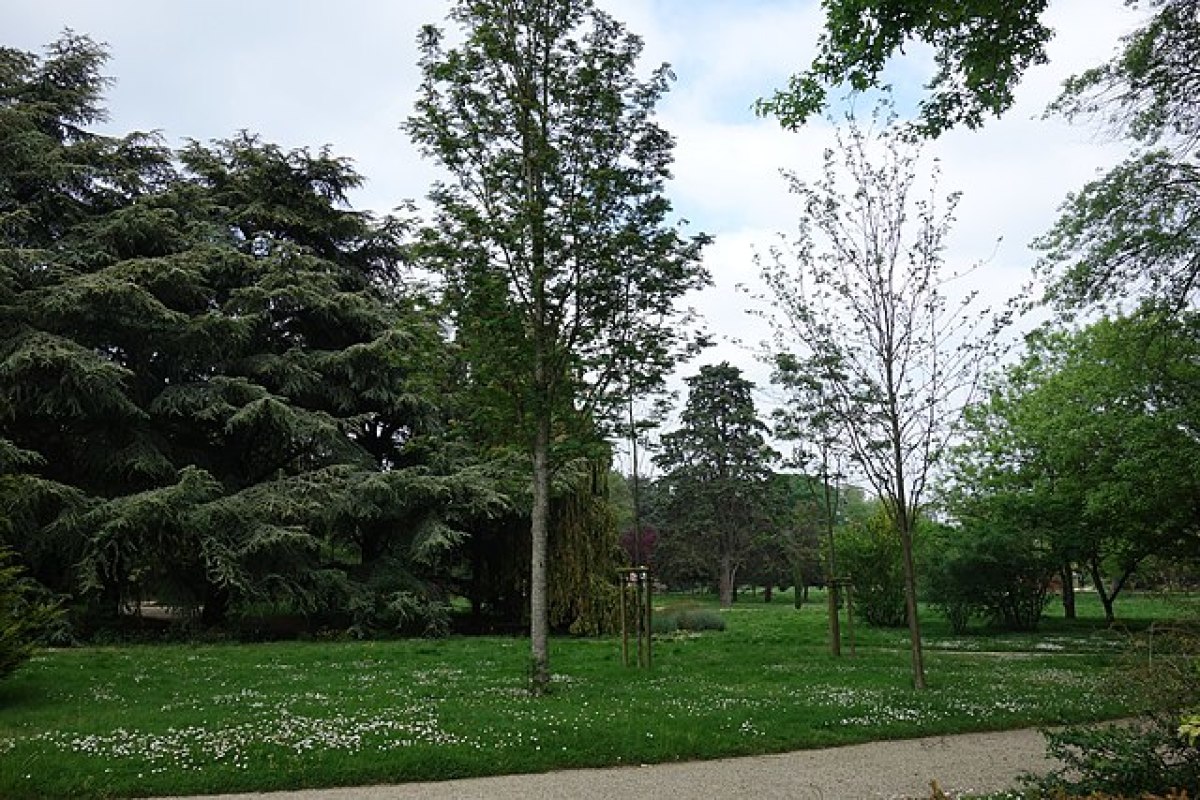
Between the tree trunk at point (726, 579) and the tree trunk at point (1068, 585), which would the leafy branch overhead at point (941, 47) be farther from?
the tree trunk at point (726, 579)

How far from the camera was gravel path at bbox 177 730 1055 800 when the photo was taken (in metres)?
6.15

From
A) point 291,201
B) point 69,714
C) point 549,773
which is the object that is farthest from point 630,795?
point 291,201

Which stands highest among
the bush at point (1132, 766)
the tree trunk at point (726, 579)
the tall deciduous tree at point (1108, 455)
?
the tall deciduous tree at point (1108, 455)

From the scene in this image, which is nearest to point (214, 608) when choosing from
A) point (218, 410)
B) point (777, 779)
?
point (218, 410)

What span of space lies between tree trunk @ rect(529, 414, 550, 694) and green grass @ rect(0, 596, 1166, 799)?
0.43m

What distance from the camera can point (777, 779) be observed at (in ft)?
21.6

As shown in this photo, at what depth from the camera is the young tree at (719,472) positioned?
146 ft

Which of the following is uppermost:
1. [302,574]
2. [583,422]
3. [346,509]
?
[583,422]

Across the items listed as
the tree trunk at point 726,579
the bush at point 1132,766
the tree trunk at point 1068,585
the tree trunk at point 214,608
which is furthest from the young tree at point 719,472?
the bush at point 1132,766

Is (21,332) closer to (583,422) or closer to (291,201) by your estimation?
(291,201)

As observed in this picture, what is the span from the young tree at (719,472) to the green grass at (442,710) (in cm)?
2949

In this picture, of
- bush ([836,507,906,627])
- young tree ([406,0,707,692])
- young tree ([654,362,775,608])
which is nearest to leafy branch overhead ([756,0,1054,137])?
young tree ([406,0,707,692])

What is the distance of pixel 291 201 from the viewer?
22.9 m

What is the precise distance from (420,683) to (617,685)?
263cm
